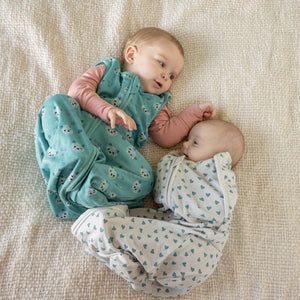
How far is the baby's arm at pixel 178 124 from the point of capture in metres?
1.31

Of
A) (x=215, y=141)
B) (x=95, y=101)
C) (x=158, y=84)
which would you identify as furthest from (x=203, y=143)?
(x=95, y=101)

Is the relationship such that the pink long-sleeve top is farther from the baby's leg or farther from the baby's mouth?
the baby's leg

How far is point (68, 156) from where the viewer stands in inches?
40.9

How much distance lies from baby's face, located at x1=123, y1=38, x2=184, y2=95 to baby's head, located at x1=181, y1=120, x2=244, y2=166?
0.79 ft

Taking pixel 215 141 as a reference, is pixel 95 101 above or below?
above

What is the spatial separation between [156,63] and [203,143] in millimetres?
361

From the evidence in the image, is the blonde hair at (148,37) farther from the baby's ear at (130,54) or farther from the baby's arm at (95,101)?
the baby's arm at (95,101)

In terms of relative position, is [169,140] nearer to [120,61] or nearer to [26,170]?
[120,61]

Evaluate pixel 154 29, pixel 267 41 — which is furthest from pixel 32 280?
pixel 267 41

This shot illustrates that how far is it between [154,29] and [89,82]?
353 mm

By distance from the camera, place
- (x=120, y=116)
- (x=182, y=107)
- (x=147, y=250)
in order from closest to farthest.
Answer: (x=147, y=250) → (x=120, y=116) → (x=182, y=107)

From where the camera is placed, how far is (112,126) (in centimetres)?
108

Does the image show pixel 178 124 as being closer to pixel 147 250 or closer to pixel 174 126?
pixel 174 126

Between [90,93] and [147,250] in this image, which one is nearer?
[147,250]
